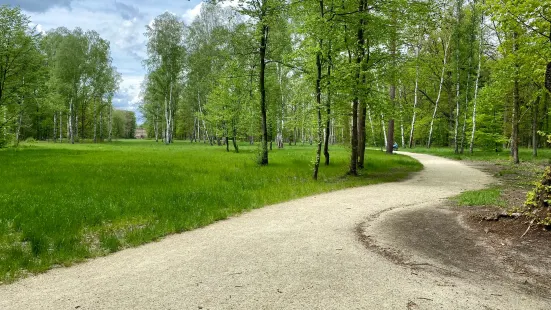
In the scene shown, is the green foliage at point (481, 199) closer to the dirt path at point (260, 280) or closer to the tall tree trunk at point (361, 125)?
the dirt path at point (260, 280)

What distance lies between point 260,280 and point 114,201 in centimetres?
641

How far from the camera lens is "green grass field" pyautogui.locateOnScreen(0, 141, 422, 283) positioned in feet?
19.4

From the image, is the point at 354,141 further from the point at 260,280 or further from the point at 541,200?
the point at 260,280

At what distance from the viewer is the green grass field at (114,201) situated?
5.91 m

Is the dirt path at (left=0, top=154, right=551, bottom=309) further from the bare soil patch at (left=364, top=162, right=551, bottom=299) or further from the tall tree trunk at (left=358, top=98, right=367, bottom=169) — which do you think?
the tall tree trunk at (left=358, top=98, right=367, bottom=169)

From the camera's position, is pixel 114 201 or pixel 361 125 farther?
pixel 361 125

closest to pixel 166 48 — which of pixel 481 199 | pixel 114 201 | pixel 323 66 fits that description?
pixel 323 66

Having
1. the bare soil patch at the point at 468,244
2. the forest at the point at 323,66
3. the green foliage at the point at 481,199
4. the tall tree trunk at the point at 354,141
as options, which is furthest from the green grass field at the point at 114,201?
the green foliage at the point at 481,199

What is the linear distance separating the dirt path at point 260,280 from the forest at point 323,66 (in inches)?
189

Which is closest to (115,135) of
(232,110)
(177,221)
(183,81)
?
(183,81)

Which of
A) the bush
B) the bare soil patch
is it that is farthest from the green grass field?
the bush

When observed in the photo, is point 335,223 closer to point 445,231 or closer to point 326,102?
point 445,231

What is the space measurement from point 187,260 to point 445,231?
4.84 m

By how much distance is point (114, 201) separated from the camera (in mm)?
9117
